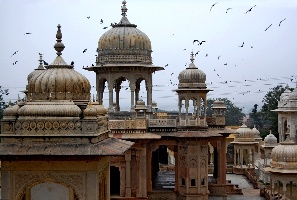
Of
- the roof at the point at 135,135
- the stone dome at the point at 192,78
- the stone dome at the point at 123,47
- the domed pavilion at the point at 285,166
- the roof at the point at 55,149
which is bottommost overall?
the domed pavilion at the point at 285,166

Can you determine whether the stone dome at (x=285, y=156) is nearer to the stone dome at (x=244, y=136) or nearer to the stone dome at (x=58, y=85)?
the stone dome at (x=244, y=136)

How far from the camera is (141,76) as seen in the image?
1007 inches

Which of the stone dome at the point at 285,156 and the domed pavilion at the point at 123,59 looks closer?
the stone dome at the point at 285,156

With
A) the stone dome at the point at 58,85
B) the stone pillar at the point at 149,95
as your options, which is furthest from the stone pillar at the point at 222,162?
the stone dome at the point at 58,85

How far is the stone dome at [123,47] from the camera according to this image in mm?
25266

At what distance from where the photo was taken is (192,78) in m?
25.3

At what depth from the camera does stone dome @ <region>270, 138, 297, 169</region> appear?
24.2 metres

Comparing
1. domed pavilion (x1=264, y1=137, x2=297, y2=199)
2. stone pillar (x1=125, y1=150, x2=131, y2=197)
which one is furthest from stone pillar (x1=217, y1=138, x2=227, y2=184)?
stone pillar (x1=125, y1=150, x2=131, y2=197)

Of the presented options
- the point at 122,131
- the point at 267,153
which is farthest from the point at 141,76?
the point at 267,153

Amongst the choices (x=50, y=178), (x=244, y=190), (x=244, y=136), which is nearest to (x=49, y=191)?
(x=50, y=178)

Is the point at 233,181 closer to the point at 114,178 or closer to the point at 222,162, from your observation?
the point at 222,162

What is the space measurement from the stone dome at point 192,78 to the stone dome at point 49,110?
1387cm

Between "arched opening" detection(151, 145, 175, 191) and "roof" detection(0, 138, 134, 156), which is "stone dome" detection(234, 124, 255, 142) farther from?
"roof" detection(0, 138, 134, 156)

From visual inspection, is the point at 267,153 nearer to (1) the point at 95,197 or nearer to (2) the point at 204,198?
(2) the point at 204,198
